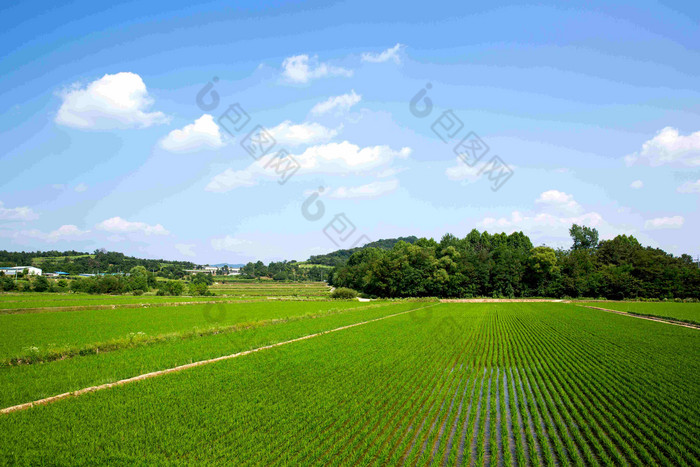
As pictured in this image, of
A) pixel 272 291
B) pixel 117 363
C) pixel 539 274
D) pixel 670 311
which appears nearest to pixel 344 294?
pixel 272 291

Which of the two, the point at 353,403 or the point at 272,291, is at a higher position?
the point at 353,403

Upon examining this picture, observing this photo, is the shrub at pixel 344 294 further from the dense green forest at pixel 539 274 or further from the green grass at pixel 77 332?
the green grass at pixel 77 332

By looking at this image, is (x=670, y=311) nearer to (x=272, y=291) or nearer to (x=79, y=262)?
(x=272, y=291)

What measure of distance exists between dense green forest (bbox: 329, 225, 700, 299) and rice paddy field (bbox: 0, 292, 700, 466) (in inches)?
2209

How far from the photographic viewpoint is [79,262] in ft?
554

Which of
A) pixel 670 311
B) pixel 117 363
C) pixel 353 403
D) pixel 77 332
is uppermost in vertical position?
pixel 670 311

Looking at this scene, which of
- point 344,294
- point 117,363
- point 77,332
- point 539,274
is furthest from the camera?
point 539,274

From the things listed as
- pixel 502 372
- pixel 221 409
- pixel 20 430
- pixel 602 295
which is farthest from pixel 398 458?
pixel 602 295

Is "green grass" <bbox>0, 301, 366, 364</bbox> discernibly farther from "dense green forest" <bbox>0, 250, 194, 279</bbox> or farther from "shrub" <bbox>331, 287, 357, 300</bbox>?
"dense green forest" <bbox>0, 250, 194, 279</bbox>

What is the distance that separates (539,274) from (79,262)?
173m

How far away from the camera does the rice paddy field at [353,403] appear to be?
8.82 m

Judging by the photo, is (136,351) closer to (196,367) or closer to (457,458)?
(196,367)

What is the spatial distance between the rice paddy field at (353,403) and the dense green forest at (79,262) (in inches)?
5931

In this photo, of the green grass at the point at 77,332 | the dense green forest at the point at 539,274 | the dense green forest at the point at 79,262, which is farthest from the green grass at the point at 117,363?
the dense green forest at the point at 79,262
